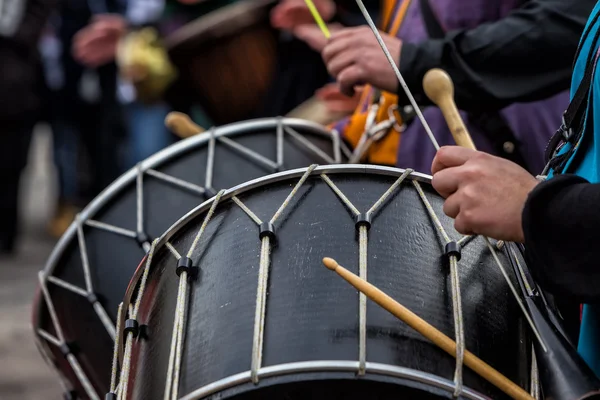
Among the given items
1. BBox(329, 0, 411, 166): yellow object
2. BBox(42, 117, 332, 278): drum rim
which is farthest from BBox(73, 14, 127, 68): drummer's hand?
BBox(42, 117, 332, 278): drum rim

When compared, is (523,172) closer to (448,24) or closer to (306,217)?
(306,217)

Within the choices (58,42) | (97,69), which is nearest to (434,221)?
(97,69)

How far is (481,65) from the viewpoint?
1.95 metres

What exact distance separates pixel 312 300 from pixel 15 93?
13.4 feet

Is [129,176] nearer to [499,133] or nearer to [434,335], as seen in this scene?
[499,133]

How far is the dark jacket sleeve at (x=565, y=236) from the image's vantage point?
1.13 meters

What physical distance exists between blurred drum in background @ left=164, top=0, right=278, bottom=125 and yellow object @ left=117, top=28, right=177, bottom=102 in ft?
0.30

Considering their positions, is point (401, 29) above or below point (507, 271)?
above

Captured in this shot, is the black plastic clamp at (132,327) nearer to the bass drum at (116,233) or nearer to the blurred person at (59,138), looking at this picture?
the bass drum at (116,233)

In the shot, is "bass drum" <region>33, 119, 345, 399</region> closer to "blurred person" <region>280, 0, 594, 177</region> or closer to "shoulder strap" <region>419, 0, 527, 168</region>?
"blurred person" <region>280, 0, 594, 177</region>

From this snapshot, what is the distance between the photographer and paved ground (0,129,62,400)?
10.5 feet

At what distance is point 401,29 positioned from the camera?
7.15 feet

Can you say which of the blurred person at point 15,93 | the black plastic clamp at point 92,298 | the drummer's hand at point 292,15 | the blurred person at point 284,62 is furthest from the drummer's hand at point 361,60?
the blurred person at point 15,93

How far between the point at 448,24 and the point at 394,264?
936 millimetres
